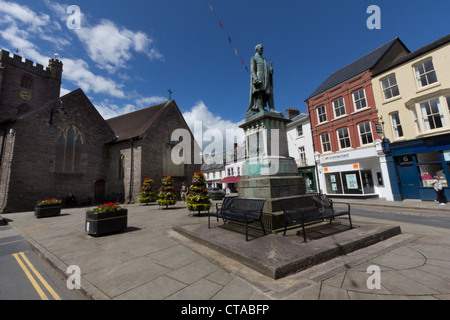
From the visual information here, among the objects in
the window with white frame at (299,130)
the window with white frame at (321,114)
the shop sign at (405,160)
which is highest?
the window with white frame at (321,114)

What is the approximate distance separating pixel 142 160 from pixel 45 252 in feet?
51.8

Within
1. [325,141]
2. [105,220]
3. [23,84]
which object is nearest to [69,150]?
[23,84]

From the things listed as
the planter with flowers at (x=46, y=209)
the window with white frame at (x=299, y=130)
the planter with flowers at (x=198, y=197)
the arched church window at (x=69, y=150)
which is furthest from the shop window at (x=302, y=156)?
the arched church window at (x=69, y=150)

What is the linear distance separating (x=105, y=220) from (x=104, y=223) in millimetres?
95

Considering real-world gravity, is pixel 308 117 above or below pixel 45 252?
above

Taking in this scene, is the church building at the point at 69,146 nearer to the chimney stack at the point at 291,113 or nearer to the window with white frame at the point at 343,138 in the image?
the chimney stack at the point at 291,113

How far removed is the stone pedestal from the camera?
552 centimetres

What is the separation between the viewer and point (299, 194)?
601 cm

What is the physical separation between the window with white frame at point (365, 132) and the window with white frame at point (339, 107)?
2.31 metres

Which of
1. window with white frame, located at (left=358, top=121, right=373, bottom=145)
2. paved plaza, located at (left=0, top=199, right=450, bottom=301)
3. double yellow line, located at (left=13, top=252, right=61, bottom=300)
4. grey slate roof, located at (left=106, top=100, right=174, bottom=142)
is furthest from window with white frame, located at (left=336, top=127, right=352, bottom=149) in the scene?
double yellow line, located at (left=13, top=252, right=61, bottom=300)

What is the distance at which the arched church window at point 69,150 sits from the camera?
17.8 metres
